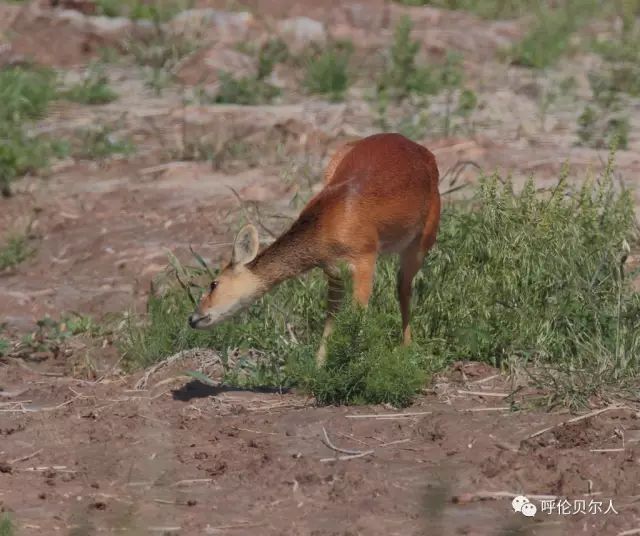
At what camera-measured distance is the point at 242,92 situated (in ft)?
46.0

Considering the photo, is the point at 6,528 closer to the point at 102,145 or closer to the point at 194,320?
the point at 194,320

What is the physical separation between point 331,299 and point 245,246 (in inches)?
21.0

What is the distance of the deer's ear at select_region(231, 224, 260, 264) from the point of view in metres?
7.55

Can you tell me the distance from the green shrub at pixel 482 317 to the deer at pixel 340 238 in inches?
10.0

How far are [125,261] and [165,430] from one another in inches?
135

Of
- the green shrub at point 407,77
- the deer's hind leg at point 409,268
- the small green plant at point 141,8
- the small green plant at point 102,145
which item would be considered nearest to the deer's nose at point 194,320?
the deer's hind leg at point 409,268

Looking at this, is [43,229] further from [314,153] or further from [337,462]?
[337,462]

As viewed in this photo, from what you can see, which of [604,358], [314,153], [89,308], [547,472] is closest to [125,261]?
[89,308]

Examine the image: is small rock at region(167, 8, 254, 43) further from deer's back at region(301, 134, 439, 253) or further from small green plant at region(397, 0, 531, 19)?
deer's back at region(301, 134, 439, 253)

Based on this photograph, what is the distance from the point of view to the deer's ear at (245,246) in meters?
7.55

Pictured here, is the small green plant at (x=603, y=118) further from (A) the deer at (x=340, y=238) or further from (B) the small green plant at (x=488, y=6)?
(B) the small green plant at (x=488, y=6)

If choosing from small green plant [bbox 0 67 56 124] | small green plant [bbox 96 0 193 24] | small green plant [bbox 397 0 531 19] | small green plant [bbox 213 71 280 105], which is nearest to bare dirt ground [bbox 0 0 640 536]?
small green plant [bbox 0 67 56 124]

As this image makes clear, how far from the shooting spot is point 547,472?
6.25m

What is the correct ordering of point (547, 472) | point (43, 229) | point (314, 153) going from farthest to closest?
point (314, 153), point (43, 229), point (547, 472)
